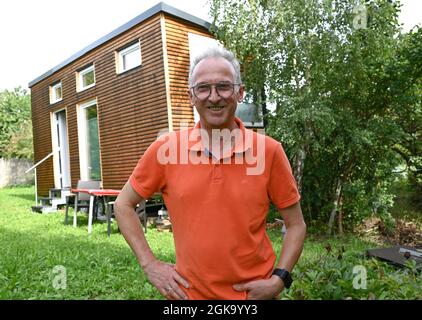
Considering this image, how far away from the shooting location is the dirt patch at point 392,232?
8.30 m

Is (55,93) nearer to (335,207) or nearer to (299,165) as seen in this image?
(299,165)

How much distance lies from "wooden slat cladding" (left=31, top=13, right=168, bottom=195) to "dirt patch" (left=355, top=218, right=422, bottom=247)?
564 cm

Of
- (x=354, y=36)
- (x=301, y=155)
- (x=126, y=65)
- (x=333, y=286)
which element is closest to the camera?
(x=333, y=286)

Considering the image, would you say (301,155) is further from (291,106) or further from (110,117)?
(110,117)

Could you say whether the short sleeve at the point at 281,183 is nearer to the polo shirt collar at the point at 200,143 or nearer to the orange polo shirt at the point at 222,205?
the orange polo shirt at the point at 222,205

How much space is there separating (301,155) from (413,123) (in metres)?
2.70

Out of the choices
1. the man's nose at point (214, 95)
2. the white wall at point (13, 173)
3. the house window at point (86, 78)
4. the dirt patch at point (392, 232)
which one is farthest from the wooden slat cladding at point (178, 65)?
the white wall at point (13, 173)

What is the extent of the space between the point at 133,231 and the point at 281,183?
69cm

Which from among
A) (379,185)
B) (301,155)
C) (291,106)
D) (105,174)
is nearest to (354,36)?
(291,106)

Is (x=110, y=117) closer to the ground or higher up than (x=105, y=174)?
higher up

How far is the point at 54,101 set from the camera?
15.1 meters

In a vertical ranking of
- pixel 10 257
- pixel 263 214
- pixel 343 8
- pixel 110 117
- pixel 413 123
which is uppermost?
pixel 343 8

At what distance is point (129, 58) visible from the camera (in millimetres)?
11156

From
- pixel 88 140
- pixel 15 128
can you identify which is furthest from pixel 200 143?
pixel 15 128
